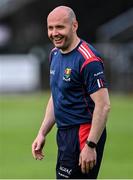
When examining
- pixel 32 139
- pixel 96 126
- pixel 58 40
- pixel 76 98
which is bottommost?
pixel 32 139

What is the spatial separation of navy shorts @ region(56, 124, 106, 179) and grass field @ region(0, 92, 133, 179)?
508cm

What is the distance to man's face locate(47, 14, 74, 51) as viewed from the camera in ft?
24.8

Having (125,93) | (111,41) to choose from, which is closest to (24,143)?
(125,93)

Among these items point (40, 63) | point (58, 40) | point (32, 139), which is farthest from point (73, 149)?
point (40, 63)

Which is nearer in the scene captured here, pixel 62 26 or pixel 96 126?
pixel 96 126

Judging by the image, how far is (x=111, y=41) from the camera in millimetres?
37875

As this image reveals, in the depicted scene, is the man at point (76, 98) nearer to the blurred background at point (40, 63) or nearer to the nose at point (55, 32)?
the nose at point (55, 32)

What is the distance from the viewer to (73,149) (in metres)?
7.70

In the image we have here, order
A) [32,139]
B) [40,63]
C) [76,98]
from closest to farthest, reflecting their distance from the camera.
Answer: [76,98] → [32,139] → [40,63]

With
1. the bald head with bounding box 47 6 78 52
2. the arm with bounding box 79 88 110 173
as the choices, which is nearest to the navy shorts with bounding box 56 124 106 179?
the arm with bounding box 79 88 110 173

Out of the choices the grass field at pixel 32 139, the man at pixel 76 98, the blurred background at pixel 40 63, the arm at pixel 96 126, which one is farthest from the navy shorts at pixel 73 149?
the blurred background at pixel 40 63

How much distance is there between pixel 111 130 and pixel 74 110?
543 inches

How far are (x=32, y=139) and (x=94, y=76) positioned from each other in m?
11.8

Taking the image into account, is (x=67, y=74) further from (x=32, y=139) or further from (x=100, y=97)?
(x=32, y=139)
